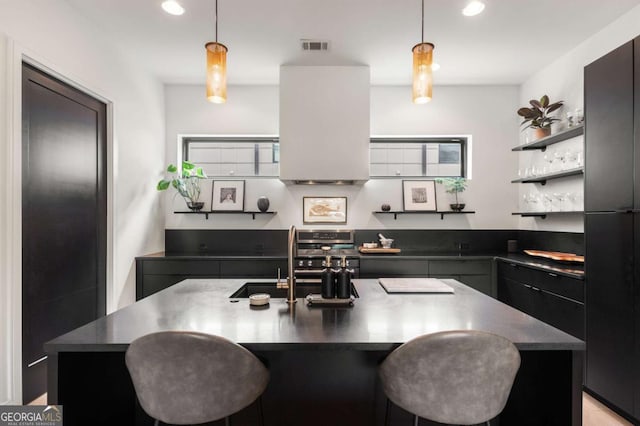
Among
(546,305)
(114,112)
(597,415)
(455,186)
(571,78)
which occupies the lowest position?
(597,415)

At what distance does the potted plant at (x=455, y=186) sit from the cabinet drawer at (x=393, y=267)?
981mm

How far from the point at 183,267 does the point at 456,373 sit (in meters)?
3.07

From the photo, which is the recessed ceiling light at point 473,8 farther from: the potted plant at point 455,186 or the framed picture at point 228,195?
the framed picture at point 228,195

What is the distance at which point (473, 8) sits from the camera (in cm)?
254

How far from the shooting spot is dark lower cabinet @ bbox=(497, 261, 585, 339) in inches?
98.9

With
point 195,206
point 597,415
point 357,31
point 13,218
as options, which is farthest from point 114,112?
point 597,415

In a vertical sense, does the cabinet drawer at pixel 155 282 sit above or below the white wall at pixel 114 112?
below

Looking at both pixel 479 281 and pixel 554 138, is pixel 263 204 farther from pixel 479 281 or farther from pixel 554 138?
pixel 554 138

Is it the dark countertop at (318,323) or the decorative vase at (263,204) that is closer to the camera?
the dark countertop at (318,323)

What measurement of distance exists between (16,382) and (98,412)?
129 centimetres

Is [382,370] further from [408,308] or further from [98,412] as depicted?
[98,412]

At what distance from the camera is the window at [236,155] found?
14.1 ft

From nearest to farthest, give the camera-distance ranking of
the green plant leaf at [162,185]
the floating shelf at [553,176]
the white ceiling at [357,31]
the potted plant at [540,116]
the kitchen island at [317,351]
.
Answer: the kitchen island at [317,351] < the white ceiling at [357,31] < the floating shelf at [553,176] < the potted plant at [540,116] < the green plant leaf at [162,185]

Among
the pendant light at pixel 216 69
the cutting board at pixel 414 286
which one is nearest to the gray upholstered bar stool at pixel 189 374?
the cutting board at pixel 414 286
